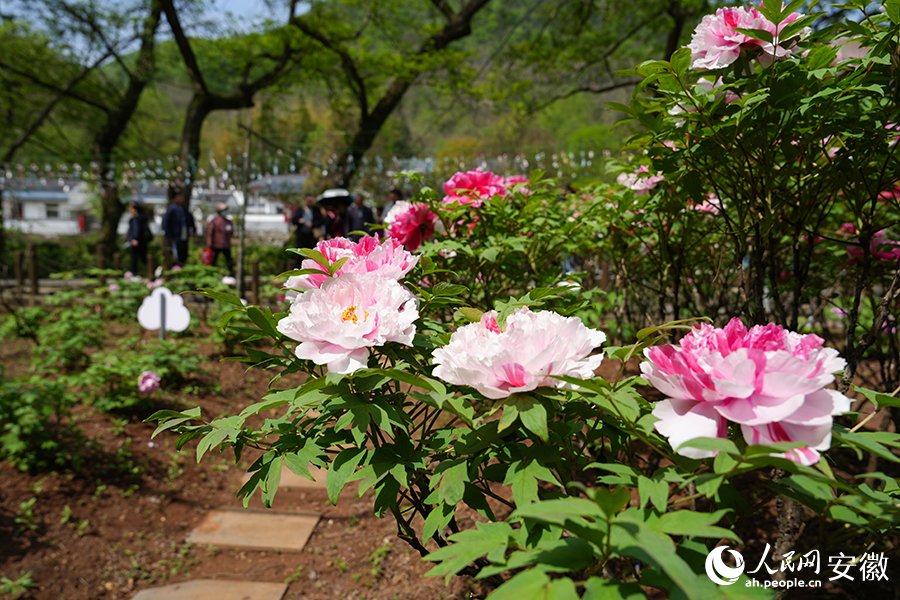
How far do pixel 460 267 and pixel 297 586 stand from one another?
66.2 inches

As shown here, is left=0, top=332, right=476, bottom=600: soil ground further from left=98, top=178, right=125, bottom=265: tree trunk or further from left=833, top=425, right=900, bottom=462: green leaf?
left=98, top=178, right=125, bottom=265: tree trunk

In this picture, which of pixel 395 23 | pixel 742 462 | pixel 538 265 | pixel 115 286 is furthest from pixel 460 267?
pixel 395 23

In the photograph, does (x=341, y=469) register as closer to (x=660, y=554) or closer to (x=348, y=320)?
(x=348, y=320)

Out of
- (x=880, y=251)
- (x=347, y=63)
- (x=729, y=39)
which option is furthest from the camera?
(x=347, y=63)

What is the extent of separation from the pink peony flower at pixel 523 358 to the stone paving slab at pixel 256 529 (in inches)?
94.5

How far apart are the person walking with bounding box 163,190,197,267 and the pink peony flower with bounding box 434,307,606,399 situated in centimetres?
910

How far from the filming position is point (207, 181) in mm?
10852

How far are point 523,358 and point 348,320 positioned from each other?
1.04 feet

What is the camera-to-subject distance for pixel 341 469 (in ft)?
2.92

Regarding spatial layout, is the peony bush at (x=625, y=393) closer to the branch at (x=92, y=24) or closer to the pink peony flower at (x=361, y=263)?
the pink peony flower at (x=361, y=263)

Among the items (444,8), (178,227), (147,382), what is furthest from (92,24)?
(147,382)

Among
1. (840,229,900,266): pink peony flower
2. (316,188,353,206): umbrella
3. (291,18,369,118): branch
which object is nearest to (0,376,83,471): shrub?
(840,229,900,266): pink peony flower

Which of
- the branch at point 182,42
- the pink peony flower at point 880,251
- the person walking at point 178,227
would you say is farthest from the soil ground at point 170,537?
the branch at point 182,42

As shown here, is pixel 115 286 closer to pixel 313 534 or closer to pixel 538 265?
pixel 313 534
